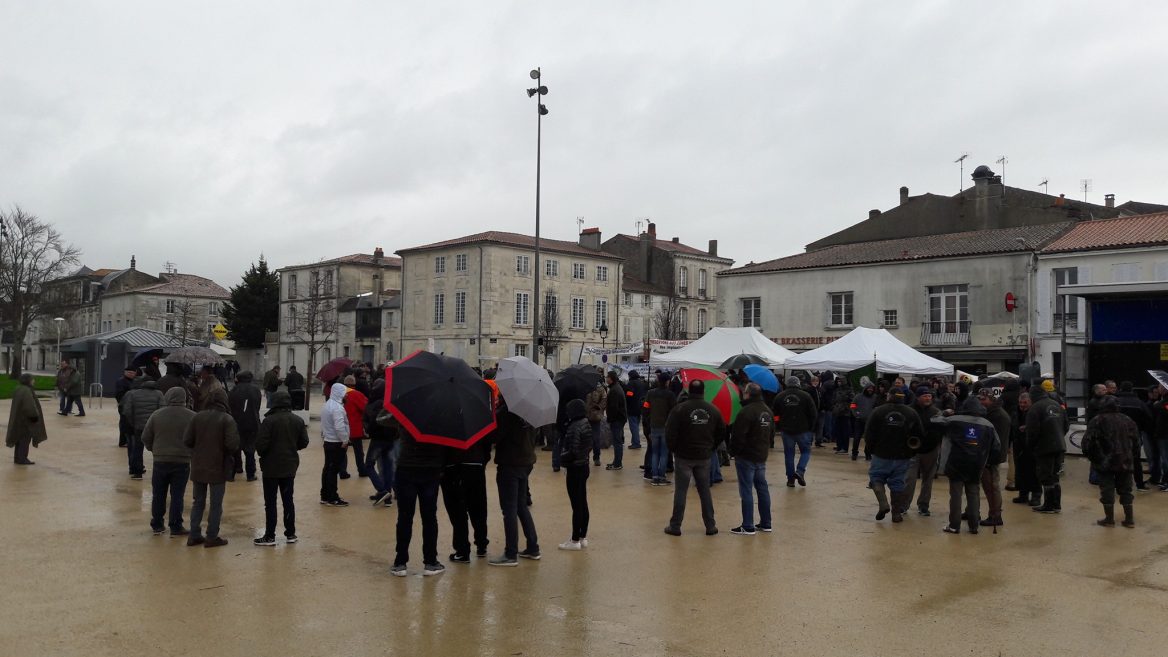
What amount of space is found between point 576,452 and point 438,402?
173 centimetres

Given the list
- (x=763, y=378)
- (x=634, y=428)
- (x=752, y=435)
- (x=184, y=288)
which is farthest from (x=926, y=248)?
(x=184, y=288)

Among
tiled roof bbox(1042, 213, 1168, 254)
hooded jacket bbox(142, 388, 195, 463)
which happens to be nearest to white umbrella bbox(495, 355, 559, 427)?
hooded jacket bbox(142, 388, 195, 463)

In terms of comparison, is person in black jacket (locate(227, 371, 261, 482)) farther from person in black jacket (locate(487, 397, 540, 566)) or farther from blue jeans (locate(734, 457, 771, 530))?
blue jeans (locate(734, 457, 771, 530))

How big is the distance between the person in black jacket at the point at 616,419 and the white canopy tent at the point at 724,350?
7355mm

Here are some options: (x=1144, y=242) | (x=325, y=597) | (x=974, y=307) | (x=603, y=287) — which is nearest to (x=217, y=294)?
(x=603, y=287)

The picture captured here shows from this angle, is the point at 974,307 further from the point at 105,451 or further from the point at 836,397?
the point at 105,451

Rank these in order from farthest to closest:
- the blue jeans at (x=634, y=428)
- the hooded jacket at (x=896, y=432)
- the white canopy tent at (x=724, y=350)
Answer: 1. the white canopy tent at (x=724, y=350)
2. the blue jeans at (x=634, y=428)
3. the hooded jacket at (x=896, y=432)

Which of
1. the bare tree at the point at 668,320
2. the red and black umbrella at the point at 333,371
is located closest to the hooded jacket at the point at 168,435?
the red and black umbrella at the point at 333,371

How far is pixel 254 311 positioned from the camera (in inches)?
2781

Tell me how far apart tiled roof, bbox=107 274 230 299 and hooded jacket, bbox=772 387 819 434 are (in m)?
82.3

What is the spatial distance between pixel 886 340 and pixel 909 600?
15524mm

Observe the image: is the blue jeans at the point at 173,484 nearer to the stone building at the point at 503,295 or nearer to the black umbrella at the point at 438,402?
the black umbrella at the point at 438,402

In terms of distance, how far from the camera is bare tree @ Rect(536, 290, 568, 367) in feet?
179

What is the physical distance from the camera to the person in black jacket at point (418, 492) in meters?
7.72
